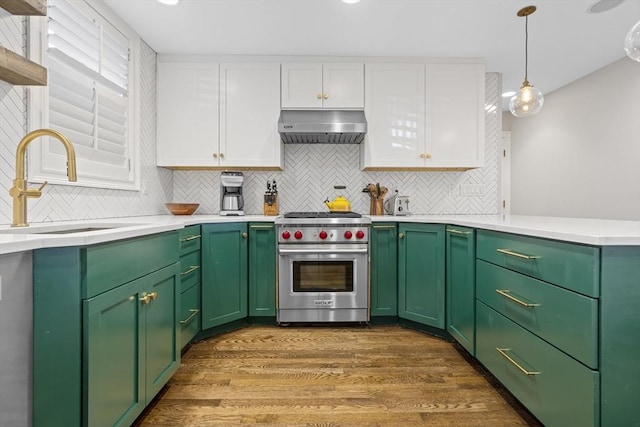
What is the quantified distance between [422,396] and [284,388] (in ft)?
2.40

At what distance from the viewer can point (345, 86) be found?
3004mm

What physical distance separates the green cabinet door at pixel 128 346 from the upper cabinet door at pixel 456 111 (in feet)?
8.06

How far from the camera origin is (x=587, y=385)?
1146mm

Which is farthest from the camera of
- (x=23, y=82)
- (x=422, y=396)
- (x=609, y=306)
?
(x=422, y=396)

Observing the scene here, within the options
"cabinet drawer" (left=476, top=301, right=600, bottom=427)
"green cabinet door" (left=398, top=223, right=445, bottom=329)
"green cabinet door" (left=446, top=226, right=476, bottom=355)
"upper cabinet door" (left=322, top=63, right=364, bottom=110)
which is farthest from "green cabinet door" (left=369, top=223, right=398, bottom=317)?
"upper cabinet door" (left=322, top=63, right=364, bottom=110)

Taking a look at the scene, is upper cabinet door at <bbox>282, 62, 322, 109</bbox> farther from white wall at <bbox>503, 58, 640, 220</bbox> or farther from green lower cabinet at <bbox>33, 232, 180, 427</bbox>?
white wall at <bbox>503, 58, 640, 220</bbox>

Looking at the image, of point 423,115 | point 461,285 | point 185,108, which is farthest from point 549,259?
point 185,108

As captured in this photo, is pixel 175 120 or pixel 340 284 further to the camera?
pixel 175 120

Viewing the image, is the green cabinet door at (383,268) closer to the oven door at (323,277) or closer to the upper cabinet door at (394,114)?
the oven door at (323,277)

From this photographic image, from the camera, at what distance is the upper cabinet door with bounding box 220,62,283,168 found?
2994 mm

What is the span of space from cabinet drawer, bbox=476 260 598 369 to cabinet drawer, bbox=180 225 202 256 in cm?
184

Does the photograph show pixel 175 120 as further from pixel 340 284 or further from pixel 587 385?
pixel 587 385

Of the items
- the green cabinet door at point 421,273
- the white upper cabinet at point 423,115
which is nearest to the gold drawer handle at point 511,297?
the green cabinet door at point 421,273

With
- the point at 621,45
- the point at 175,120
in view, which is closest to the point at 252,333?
the point at 175,120
